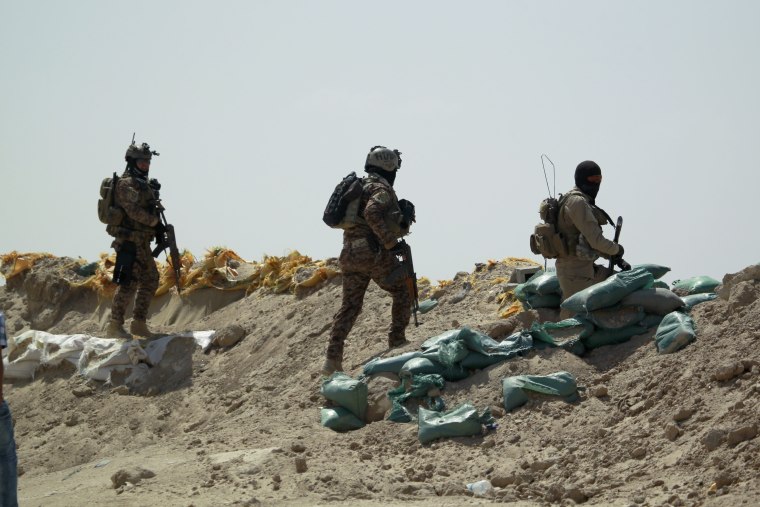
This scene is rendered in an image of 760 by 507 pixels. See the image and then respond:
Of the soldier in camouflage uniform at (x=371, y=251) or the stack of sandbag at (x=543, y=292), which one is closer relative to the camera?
the soldier in camouflage uniform at (x=371, y=251)

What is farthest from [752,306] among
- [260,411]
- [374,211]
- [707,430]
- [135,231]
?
[135,231]

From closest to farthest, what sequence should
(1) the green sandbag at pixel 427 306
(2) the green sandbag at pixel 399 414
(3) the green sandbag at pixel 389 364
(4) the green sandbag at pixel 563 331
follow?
(2) the green sandbag at pixel 399 414
(4) the green sandbag at pixel 563 331
(3) the green sandbag at pixel 389 364
(1) the green sandbag at pixel 427 306

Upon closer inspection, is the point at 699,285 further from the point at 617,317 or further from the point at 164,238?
the point at 164,238

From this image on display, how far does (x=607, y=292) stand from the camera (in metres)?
7.82

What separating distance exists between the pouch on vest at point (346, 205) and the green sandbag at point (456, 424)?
2268 millimetres

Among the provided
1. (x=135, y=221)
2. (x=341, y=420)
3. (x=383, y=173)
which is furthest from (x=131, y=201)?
(x=341, y=420)

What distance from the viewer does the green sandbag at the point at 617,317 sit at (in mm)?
7902

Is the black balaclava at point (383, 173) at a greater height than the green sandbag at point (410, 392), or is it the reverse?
the black balaclava at point (383, 173)

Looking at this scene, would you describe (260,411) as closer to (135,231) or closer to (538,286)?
(538,286)

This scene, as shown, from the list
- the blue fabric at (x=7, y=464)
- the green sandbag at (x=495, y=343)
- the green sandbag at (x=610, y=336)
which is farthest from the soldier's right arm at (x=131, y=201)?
the blue fabric at (x=7, y=464)

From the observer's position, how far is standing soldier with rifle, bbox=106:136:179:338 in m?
11.5

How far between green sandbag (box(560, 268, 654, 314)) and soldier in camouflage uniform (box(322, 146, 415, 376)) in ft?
5.52

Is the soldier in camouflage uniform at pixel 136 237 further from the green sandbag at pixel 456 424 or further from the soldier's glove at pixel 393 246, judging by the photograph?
the green sandbag at pixel 456 424

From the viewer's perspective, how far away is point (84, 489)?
723 cm
